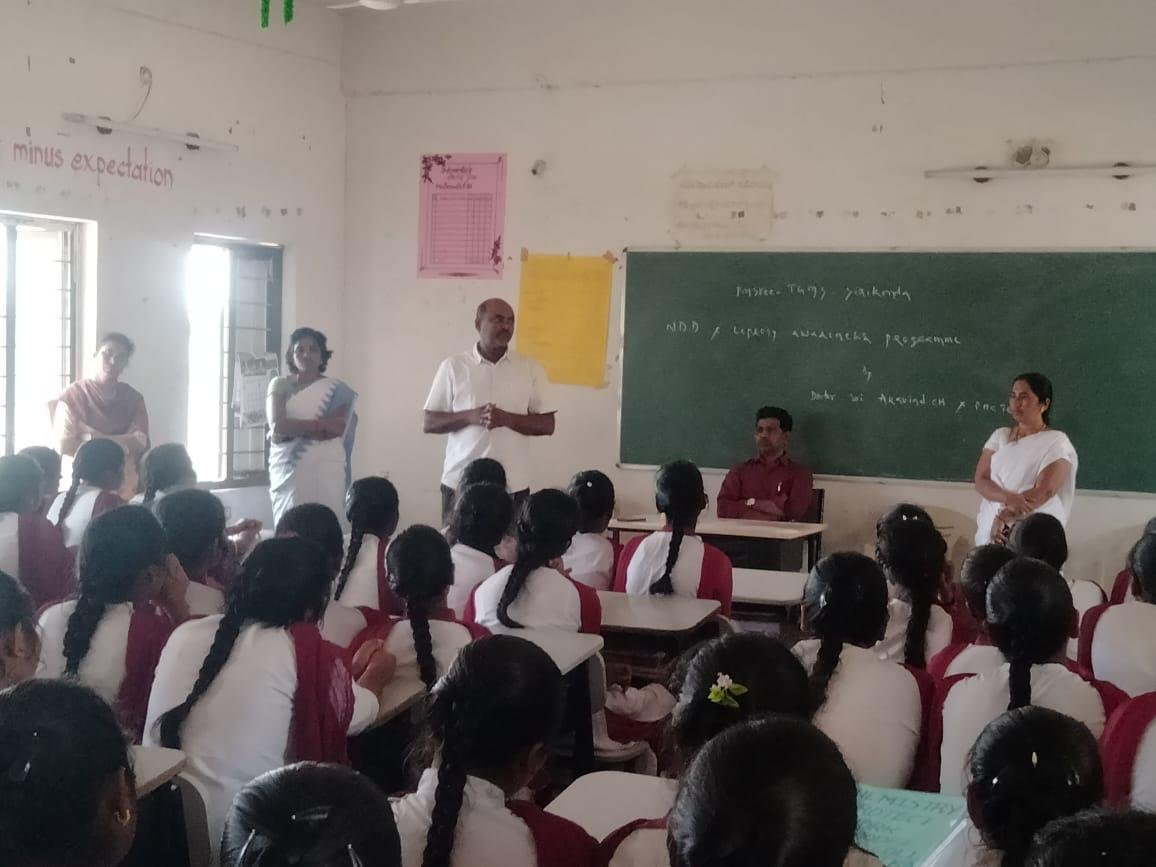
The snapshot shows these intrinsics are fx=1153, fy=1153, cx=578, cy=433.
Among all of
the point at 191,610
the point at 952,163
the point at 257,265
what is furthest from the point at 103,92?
the point at 952,163

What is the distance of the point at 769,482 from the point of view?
5.61 metres

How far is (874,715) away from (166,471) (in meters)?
2.50

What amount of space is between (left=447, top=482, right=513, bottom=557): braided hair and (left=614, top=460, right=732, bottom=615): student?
54cm

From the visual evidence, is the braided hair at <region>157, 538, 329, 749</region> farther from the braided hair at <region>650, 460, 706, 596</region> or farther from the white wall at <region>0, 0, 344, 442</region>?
the white wall at <region>0, 0, 344, 442</region>

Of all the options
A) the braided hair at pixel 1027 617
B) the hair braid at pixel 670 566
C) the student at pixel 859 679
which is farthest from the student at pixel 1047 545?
the student at pixel 859 679

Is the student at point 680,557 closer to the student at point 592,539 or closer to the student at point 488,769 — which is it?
the student at point 592,539

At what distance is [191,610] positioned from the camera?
271 centimetres

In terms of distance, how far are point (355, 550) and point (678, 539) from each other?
0.99 metres

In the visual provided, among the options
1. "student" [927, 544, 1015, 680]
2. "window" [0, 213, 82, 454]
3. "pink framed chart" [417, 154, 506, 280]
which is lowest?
"student" [927, 544, 1015, 680]

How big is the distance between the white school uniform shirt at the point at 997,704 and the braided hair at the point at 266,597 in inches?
46.2

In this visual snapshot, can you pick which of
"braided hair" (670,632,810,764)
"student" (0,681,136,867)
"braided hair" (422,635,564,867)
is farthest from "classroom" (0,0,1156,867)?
"student" (0,681,136,867)

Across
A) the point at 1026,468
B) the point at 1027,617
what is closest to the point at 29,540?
the point at 1027,617

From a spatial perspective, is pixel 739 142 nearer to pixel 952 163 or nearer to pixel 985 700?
pixel 952 163

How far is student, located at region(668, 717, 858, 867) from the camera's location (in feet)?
3.54
